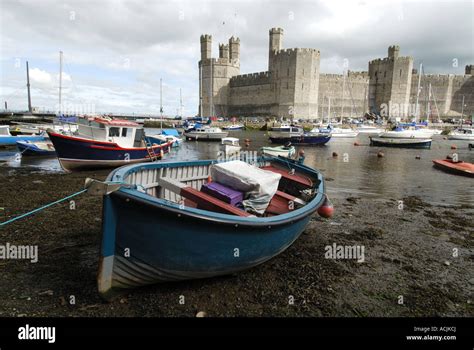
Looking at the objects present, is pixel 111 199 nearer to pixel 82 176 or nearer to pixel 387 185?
pixel 82 176

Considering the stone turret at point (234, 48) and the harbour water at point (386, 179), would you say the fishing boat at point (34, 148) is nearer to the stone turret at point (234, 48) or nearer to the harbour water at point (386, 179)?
the harbour water at point (386, 179)

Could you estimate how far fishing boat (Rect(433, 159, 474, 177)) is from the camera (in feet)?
52.7

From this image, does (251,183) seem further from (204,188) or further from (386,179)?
(386,179)

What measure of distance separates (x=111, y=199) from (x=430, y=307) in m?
4.69

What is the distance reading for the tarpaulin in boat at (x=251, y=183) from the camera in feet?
18.3

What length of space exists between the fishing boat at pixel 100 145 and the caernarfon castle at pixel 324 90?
55612mm

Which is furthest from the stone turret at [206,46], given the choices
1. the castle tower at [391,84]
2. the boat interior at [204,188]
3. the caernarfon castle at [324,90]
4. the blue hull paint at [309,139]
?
the boat interior at [204,188]

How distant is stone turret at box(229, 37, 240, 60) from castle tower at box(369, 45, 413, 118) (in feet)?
108

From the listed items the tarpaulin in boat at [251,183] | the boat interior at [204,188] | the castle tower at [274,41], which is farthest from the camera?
the castle tower at [274,41]

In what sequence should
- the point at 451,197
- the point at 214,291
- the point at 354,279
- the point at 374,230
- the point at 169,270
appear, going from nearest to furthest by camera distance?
the point at 169,270, the point at 214,291, the point at 354,279, the point at 374,230, the point at 451,197

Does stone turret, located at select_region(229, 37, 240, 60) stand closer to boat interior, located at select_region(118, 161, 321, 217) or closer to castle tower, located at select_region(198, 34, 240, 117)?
castle tower, located at select_region(198, 34, 240, 117)

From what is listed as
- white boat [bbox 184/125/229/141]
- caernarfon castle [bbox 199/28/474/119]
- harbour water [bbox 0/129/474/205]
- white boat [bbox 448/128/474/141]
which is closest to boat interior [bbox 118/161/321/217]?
harbour water [bbox 0/129/474/205]
